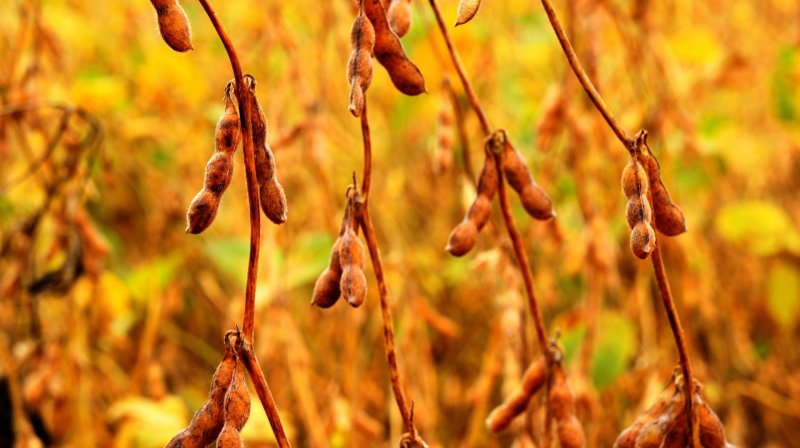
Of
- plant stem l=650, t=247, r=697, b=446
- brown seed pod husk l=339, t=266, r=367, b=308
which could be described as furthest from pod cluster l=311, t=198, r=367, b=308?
plant stem l=650, t=247, r=697, b=446

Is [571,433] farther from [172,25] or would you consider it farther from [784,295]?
[784,295]

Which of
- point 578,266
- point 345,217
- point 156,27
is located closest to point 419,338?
point 578,266

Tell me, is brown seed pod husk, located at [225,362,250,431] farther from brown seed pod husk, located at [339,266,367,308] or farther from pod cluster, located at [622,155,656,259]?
pod cluster, located at [622,155,656,259]

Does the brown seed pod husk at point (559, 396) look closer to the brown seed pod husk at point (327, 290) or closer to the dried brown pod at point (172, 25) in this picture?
the brown seed pod husk at point (327, 290)

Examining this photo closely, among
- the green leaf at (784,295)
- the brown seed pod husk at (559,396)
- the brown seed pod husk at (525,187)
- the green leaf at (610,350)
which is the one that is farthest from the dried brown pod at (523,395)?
the green leaf at (784,295)

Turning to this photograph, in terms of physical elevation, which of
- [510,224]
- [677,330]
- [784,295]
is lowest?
[784,295]

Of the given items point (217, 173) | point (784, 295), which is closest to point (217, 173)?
point (217, 173)
